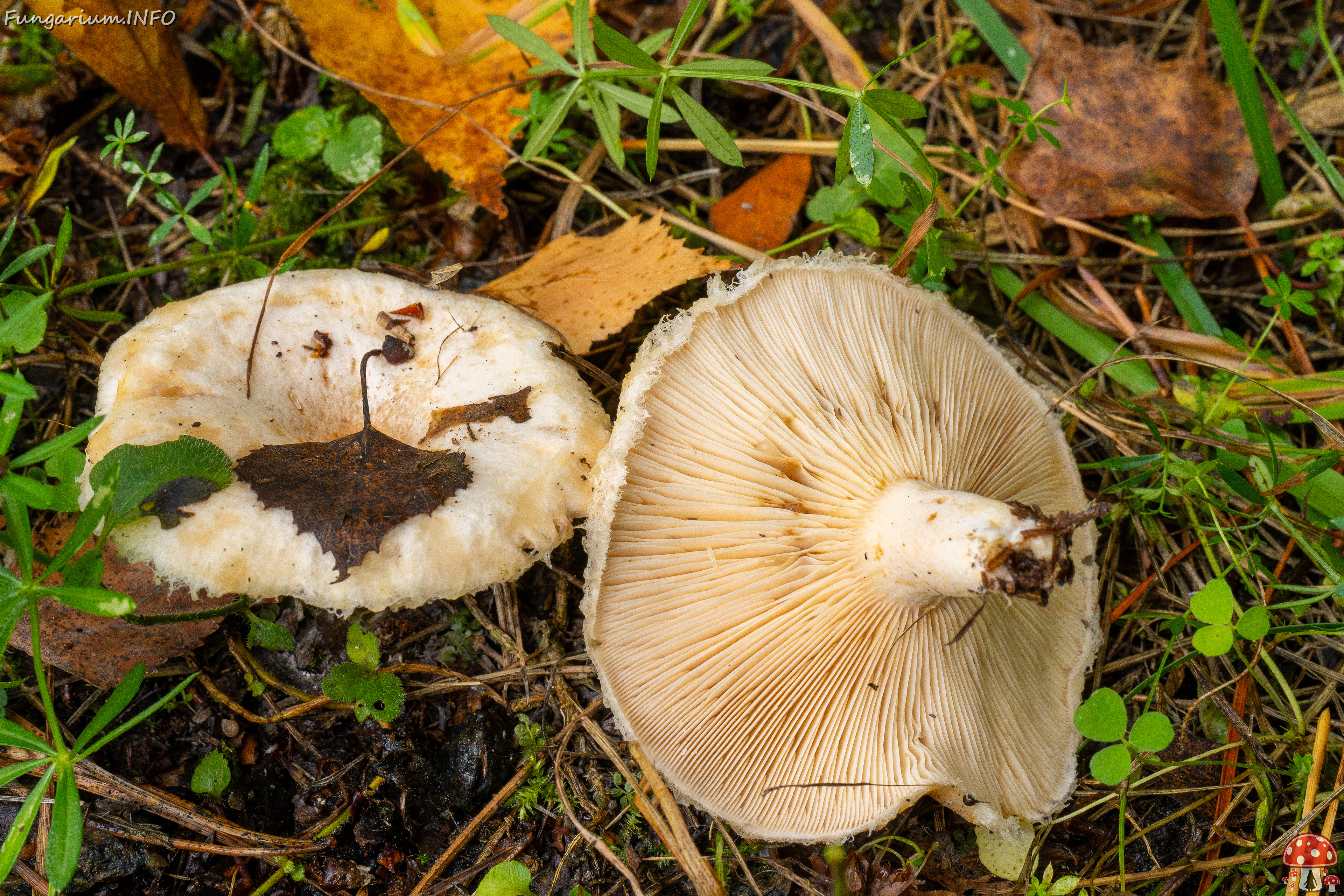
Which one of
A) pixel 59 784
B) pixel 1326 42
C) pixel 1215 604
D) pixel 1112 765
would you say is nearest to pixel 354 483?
pixel 59 784

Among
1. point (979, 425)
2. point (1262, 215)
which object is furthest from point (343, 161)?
point (1262, 215)

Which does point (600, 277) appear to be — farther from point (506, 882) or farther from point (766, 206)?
point (506, 882)

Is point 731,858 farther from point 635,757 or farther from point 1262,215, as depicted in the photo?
point 1262,215

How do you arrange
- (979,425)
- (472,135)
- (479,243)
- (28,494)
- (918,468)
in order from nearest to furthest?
(28,494) → (918,468) → (979,425) → (472,135) → (479,243)

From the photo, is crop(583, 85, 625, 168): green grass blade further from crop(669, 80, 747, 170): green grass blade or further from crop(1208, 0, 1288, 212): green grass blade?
crop(1208, 0, 1288, 212): green grass blade

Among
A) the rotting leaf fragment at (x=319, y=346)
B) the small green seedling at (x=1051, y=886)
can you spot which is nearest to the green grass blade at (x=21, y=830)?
the rotting leaf fragment at (x=319, y=346)

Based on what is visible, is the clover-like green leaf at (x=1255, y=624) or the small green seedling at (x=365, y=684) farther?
the small green seedling at (x=365, y=684)

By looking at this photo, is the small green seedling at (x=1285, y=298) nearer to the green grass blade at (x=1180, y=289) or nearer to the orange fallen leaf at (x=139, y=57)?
the green grass blade at (x=1180, y=289)
